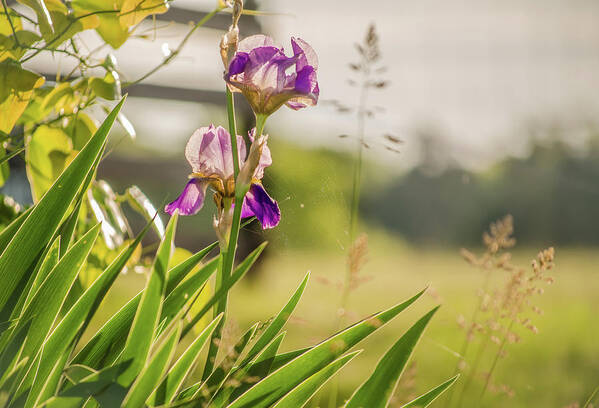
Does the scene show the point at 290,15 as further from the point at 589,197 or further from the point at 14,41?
the point at 589,197

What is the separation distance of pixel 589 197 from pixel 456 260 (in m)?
1.41

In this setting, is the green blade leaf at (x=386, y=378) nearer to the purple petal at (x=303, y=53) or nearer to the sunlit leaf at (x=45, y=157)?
the purple petal at (x=303, y=53)

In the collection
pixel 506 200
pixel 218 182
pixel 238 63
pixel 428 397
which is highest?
pixel 238 63

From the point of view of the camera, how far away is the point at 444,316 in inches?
123

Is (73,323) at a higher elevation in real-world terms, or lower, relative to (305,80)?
lower

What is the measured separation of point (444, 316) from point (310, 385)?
266 cm

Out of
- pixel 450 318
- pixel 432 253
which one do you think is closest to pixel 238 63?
pixel 450 318

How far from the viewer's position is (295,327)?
2650 mm

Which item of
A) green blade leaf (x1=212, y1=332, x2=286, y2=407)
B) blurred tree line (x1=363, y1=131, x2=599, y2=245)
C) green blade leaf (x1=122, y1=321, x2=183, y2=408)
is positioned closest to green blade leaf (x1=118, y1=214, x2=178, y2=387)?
green blade leaf (x1=122, y1=321, x2=183, y2=408)

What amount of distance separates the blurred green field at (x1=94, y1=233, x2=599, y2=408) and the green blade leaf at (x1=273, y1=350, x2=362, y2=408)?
0.12m

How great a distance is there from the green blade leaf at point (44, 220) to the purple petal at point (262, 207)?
18 centimetres

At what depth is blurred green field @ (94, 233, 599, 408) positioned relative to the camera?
1.84 m

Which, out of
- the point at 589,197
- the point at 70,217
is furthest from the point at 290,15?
the point at 589,197

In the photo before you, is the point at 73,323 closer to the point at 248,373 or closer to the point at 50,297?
the point at 50,297
